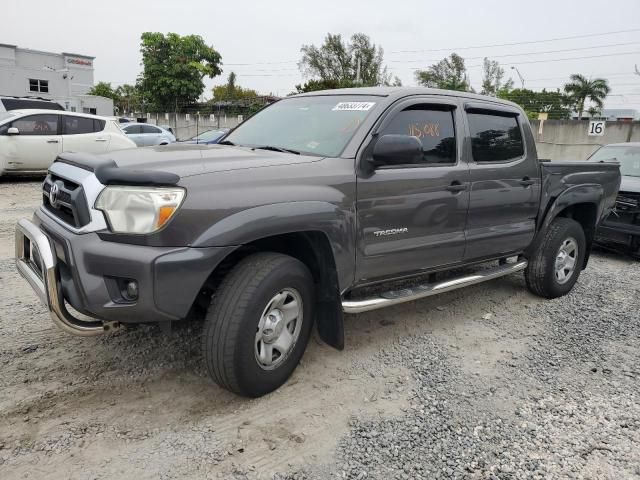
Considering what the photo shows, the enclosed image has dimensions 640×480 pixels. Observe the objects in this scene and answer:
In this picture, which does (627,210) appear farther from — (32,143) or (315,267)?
(32,143)

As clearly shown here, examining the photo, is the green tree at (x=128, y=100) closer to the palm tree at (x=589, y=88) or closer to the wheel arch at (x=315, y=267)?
the palm tree at (x=589, y=88)

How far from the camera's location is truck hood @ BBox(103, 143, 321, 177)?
8.55 feet

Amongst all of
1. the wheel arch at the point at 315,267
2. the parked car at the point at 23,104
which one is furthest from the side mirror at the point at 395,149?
the parked car at the point at 23,104

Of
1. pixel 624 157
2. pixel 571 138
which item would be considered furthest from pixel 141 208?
pixel 571 138

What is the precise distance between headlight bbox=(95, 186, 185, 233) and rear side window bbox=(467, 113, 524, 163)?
8.22 feet

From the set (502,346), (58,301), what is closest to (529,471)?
(502,346)

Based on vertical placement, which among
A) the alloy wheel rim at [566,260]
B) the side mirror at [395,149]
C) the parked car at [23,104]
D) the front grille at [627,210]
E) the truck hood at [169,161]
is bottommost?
the alloy wheel rim at [566,260]

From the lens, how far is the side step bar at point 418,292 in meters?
3.17

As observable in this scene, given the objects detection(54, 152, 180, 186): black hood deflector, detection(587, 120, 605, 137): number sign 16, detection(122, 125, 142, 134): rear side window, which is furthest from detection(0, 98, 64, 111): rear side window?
detection(587, 120, 605, 137): number sign 16

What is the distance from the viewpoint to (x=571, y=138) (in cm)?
1959

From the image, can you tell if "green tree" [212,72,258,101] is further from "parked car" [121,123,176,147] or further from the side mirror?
the side mirror

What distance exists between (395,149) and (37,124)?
971 cm

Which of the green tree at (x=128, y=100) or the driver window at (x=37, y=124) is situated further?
the green tree at (x=128, y=100)

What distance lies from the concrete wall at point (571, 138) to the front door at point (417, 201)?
54.4 ft
